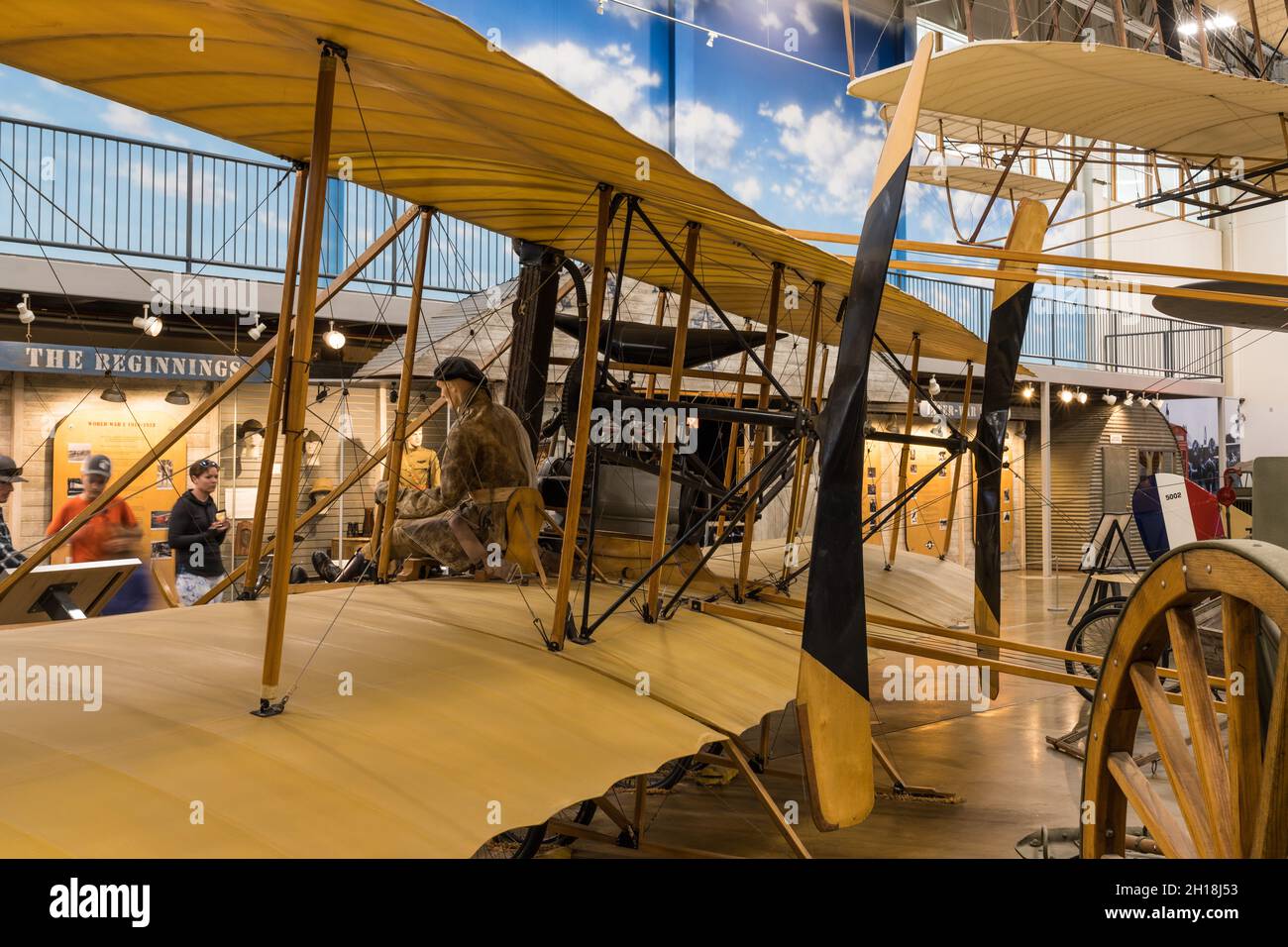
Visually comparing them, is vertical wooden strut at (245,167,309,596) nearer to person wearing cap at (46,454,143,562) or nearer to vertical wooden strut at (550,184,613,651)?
vertical wooden strut at (550,184,613,651)

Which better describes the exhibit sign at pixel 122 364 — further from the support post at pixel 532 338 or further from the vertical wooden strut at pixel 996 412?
the vertical wooden strut at pixel 996 412

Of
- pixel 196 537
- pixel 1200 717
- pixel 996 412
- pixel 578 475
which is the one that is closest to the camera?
pixel 1200 717

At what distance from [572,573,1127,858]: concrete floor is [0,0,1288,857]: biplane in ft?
2.39

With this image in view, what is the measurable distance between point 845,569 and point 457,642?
1.51 m

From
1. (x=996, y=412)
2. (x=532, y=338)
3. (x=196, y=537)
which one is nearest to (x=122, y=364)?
(x=196, y=537)

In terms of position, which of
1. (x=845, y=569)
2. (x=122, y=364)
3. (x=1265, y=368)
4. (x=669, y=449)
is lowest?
(x=845, y=569)

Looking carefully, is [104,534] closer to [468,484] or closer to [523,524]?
[468,484]

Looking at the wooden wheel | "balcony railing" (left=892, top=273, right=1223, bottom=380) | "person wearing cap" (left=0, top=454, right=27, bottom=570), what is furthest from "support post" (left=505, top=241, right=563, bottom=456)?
"balcony railing" (left=892, top=273, right=1223, bottom=380)

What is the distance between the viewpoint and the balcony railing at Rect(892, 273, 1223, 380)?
20719 mm

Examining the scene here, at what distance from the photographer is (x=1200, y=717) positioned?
177 centimetres

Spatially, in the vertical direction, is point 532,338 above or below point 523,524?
above
